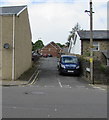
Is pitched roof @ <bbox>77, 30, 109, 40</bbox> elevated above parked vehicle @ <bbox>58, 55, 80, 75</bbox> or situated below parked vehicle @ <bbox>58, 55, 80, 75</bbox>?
above

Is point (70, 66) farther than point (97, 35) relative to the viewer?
No

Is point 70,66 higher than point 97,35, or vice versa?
point 97,35

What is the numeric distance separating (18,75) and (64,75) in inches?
208

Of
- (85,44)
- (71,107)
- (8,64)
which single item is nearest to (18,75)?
(8,64)

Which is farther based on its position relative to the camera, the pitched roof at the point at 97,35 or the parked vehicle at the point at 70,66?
the pitched roof at the point at 97,35

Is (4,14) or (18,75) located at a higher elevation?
(4,14)

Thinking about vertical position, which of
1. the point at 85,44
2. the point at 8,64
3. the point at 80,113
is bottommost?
the point at 80,113

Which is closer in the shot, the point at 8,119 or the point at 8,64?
the point at 8,119

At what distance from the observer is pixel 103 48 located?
38.1 meters

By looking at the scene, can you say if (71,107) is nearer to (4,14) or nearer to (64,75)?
(4,14)

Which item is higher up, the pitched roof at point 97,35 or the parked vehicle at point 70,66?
the pitched roof at point 97,35

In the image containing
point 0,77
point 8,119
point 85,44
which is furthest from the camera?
point 85,44

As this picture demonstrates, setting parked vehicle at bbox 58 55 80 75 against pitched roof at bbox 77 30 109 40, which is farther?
pitched roof at bbox 77 30 109 40

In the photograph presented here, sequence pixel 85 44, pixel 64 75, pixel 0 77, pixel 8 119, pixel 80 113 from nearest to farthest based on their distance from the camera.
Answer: pixel 8 119, pixel 80 113, pixel 0 77, pixel 64 75, pixel 85 44
